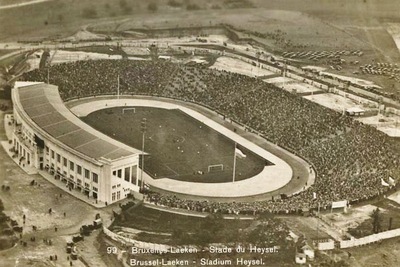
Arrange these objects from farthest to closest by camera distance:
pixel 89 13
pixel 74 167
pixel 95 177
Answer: pixel 89 13 < pixel 74 167 < pixel 95 177

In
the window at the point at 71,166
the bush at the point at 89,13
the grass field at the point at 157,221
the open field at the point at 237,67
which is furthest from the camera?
the open field at the point at 237,67

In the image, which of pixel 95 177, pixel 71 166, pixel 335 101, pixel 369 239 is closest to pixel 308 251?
pixel 369 239

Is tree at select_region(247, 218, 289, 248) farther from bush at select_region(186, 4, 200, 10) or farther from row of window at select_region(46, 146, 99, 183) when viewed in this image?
bush at select_region(186, 4, 200, 10)

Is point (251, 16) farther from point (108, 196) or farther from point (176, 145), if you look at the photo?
point (108, 196)

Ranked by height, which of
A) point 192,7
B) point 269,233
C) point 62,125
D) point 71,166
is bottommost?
point 269,233

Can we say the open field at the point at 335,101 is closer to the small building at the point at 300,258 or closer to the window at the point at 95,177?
the window at the point at 95,177

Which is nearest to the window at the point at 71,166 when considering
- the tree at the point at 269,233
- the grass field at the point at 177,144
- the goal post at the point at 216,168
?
the grass field at the point at 177,144

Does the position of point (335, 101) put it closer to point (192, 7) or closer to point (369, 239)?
point (192, 7)
